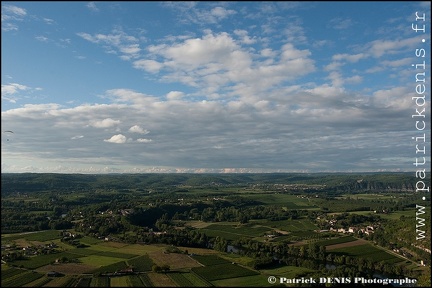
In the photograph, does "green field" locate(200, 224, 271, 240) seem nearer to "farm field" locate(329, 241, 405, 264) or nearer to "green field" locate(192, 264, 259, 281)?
"farm field" locate(329, 241, 405, 264)

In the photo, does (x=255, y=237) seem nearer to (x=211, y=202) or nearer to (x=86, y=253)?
(x=86, y=253)

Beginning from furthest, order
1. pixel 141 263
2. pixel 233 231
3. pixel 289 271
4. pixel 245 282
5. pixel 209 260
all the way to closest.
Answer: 1. pixel 233 231
2. pixel 209 260
3. pixel 141 263
4. pixel 289 271
5. pixel 245 282

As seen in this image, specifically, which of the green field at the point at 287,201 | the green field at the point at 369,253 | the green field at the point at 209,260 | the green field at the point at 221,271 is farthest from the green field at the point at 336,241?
the green field at the point at 287,201

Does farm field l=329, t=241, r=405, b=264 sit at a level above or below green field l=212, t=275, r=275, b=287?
below

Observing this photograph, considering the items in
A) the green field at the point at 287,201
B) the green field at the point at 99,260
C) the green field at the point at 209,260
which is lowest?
the green field at the point at 287,201

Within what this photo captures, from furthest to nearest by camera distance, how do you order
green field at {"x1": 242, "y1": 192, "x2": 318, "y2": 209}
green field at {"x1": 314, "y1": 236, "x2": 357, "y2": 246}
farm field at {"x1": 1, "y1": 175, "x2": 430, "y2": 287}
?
1. green field at {"x1": 242, "y1": 192, "x2": 318, "y2": 209}
2. green field at {"x1": 314, "y1": 236, "x2": 357, "y2": 246}
3. farm field at {"x1": 1, "y1": 175, "x2": 430, "y2": 287}

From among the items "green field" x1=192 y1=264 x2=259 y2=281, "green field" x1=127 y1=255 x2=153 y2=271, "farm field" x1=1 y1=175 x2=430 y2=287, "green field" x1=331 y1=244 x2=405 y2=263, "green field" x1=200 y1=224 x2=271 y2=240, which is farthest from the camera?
"green field" x1=200 y1=224 x2=271 y2=240

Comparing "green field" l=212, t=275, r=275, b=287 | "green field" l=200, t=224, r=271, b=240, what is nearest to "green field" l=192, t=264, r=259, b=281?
"green field" l=212, t=275, r=275, b=287

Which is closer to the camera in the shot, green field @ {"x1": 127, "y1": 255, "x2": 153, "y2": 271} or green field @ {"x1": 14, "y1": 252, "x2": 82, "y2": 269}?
green field @ {"x1": 127, "y1": 255, "x2": 153, "y2": 271}

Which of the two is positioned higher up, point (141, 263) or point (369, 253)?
point (141, 263)

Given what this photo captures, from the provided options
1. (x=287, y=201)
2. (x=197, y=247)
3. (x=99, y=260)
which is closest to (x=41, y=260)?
(x=99, y=260)

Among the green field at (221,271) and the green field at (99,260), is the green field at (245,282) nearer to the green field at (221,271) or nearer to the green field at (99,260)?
the green field at (221,271)

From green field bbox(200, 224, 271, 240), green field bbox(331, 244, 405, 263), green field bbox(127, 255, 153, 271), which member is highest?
green field bbox(127, 255, 153, 271)

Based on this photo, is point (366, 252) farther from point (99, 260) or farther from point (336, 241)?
point (99, 260)
